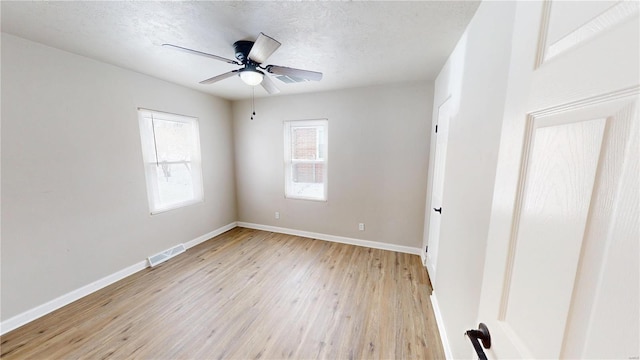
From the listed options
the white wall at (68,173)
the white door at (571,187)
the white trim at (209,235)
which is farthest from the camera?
the white trim at (209,235)

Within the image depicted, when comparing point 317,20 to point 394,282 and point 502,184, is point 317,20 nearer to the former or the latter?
point 502,184

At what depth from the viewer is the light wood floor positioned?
166cm

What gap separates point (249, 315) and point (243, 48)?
93.5 inches

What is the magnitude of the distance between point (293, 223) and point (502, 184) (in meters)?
3.50

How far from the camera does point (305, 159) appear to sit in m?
3.73

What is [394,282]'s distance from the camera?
250 centimetres

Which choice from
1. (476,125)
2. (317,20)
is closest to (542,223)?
(476,125)

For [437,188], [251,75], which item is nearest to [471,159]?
[437,188]

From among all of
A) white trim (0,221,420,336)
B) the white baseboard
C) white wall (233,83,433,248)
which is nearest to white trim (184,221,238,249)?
white trim (0,221,420,336)

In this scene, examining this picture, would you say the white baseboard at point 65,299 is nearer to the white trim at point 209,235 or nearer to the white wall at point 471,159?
the white trim at point 209,235

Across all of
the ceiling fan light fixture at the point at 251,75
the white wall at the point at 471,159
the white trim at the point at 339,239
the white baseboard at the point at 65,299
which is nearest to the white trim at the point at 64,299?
the white baseboard at the point at 65,299

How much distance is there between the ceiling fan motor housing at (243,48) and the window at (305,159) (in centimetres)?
172

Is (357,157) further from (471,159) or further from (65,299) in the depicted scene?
(65,299)

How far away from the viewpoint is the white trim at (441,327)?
160cm
